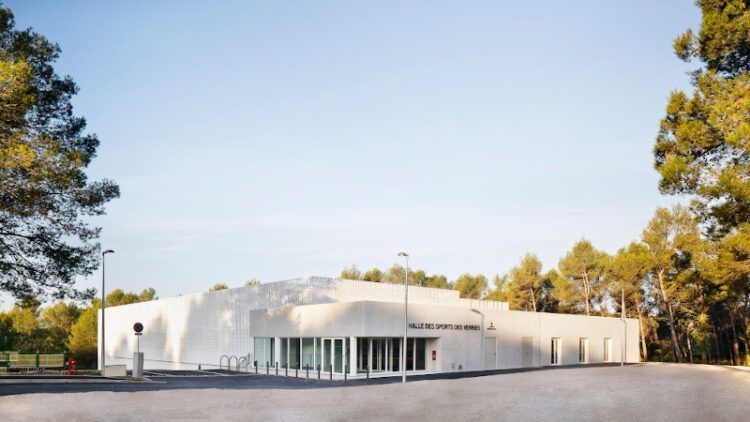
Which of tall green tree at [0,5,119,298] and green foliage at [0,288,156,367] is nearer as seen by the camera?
tall green tree at [0,5,119,298]

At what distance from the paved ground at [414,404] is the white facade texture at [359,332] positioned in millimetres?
16431

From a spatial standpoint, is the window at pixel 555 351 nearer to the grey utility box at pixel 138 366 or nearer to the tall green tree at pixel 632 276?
the tall green tree at pixel 632 276

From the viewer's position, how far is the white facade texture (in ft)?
133

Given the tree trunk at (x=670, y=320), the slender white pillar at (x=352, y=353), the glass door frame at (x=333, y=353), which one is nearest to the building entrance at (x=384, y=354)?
the slender white pillar at (x=352, y=353)

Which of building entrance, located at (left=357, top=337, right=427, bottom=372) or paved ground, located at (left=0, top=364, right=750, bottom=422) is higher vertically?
paved ground, located at (left=0, top=364, right=750, bottom=422)

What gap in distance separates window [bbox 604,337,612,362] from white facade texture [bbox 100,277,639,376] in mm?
100

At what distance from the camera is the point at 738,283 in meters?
50.6

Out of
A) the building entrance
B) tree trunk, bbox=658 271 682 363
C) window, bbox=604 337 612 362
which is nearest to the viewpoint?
the building entrance

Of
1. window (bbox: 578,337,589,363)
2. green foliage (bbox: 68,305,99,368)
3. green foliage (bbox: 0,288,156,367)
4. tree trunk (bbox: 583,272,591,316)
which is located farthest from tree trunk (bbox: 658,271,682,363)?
green foliage (bbox: 68,305,99,368)

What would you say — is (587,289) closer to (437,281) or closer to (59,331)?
(437,281)

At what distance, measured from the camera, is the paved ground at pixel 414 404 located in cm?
1633

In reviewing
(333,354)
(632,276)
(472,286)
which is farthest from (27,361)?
(472,286)

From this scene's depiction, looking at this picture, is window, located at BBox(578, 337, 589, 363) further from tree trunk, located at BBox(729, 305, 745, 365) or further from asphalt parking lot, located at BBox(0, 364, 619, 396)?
asphalt parking lot, located at BBox(0, 364, 619, 396)

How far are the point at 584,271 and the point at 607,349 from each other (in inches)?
842
